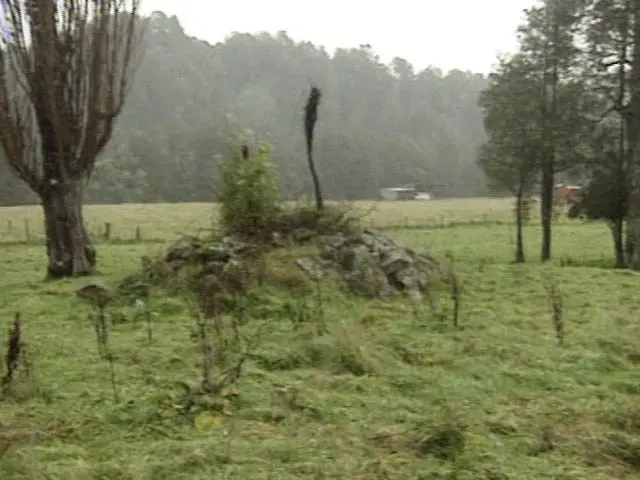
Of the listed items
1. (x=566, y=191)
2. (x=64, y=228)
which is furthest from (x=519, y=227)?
(x=64, y=228)

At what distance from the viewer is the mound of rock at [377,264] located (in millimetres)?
11969

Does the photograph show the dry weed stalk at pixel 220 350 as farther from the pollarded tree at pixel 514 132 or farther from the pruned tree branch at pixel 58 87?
the pollarded tree at pixel 514 132

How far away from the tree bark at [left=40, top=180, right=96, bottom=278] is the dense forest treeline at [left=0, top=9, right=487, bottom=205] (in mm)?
30954

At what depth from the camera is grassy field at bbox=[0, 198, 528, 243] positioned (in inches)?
1172

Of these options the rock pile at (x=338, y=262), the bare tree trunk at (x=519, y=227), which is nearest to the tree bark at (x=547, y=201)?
the bare tree trunk at (x=519, y=227)

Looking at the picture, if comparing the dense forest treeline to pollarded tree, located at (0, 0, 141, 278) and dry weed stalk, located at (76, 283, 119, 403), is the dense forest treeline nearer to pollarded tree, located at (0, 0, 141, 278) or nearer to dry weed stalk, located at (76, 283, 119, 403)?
pollarded tree, located at (0, 0, 141, 278)

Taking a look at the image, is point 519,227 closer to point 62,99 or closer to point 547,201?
point 547,201

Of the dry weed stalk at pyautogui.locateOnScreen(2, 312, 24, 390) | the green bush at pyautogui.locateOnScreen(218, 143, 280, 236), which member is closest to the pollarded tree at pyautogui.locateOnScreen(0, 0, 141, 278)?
the green bush at pyautogui.locateOnScreen(218, 143, 280, 236)

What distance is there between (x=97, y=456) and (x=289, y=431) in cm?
125

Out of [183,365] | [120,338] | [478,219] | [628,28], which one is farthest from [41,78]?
[478,219]

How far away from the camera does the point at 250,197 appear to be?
1338 centimetres

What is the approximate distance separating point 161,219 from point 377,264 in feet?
90.3

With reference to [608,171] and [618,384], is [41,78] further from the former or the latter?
[608,171]

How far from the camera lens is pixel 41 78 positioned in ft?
48.5
